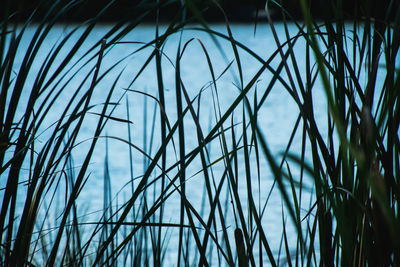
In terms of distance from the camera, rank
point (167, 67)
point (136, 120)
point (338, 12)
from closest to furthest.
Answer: point (338, 12) → point (136, 120) → point (167, 67)

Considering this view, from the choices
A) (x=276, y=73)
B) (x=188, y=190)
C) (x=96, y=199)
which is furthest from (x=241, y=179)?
(x=276, y=73)

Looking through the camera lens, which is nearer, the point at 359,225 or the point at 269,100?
the point at 359,225

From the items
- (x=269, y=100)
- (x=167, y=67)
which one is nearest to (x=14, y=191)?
(x=269, y=100)

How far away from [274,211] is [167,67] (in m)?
1.79

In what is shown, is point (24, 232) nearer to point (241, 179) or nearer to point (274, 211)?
point (274, 211)

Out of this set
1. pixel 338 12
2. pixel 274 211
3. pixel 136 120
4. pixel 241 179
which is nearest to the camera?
pixel 338 12

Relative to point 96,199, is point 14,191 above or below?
below

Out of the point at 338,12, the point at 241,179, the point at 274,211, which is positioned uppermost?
the point at 241,179

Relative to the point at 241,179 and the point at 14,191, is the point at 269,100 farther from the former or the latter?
the point at 14,191

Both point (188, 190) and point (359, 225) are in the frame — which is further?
point (188, 190)

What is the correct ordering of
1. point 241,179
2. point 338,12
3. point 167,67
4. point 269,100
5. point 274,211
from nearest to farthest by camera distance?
point 338,12 → point 274,211 → point 241,179 → point 269,100 → point 167,67

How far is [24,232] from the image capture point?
0.92 ft

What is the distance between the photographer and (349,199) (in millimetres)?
276

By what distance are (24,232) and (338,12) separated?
0.65 ft
